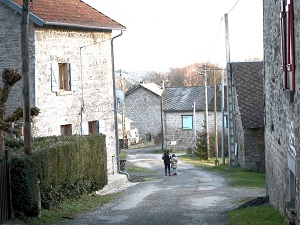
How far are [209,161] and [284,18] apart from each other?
3467cm

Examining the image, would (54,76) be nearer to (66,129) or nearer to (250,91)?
(66,129)

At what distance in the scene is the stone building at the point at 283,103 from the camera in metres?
9.82

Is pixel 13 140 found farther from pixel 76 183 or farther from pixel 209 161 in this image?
pixel 209 161

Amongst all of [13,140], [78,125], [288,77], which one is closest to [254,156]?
[78,125]

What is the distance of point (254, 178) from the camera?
2800 centimetres

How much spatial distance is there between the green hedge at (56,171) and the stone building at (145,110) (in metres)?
44.5

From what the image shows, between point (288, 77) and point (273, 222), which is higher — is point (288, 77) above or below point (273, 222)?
above

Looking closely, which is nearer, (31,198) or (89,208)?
(31,198)

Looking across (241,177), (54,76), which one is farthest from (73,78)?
(241,177)

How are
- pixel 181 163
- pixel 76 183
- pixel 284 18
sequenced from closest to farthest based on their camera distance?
pixel 284 18
pixel 76 183
pixel 181 163

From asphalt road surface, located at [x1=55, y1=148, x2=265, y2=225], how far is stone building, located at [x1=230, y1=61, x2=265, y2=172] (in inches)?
222

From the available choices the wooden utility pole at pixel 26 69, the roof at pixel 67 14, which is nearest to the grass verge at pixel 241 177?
the roof at pixel 67 14

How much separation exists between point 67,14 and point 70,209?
35.0ft

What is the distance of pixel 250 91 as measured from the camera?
34.2 metres
